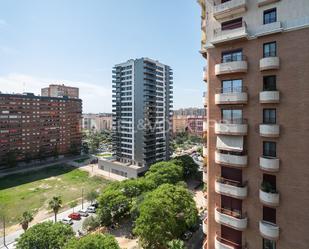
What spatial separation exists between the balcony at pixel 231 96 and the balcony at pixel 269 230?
8855 mm

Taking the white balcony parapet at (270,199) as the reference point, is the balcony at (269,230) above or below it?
below

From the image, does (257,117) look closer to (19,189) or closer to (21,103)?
(19,189)

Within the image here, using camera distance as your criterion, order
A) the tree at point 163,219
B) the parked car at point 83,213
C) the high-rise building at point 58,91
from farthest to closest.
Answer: the high-rise building at point 58,91 → the parked car at point 83,213 → the tree at point 163,219

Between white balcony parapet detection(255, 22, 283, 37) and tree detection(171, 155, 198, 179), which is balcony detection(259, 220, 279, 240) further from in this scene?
tree detection(171, 155, 198, 179)

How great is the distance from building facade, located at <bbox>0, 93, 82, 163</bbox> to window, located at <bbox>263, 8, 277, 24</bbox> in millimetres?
90234

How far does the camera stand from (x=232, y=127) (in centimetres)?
1591

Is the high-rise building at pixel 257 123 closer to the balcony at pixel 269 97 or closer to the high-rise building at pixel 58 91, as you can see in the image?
the balcony at pixel 269 97

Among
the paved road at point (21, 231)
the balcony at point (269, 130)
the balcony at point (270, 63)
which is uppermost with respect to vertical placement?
the balcony at point (270, 63)

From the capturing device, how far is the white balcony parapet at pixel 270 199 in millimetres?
14289

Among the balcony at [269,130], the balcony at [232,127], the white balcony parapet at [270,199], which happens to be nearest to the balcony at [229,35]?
the balcony at [232,127]

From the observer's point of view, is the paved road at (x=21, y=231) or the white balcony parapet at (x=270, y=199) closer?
the white balcony parapet at (x=270, y=199)

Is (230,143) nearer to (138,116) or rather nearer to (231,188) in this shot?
(231,188)

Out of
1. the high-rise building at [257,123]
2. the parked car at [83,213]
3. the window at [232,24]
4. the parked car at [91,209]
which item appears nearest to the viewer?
the high-rise building at [257,123]

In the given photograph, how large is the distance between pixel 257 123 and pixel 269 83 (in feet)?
9.60
